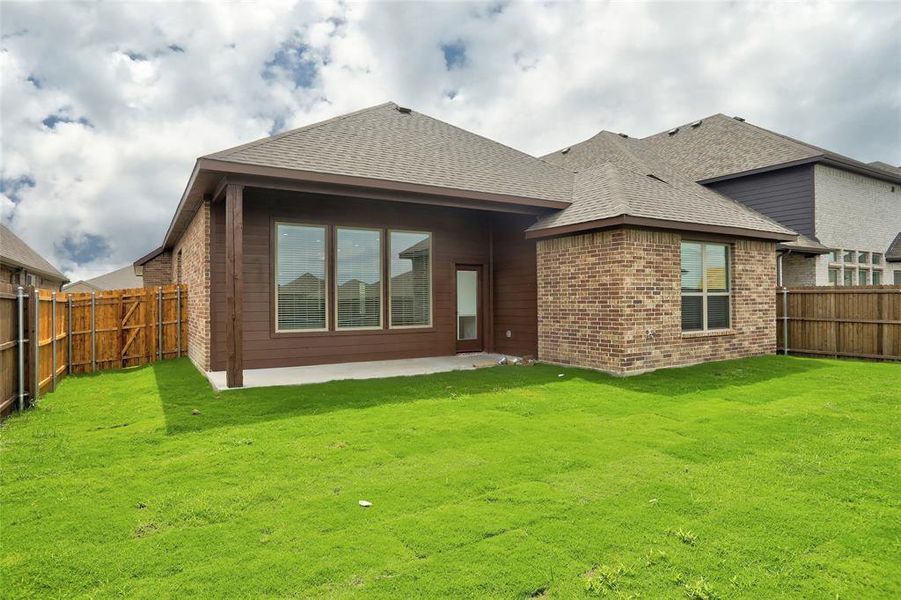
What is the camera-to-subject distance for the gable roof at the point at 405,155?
27.2 ft

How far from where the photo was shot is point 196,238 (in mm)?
10547

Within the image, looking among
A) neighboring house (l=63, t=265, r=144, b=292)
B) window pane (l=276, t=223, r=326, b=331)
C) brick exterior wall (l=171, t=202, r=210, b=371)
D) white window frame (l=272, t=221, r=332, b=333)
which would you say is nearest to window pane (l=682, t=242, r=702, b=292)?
white window frame (l=272, t=221, r=332, b=333)

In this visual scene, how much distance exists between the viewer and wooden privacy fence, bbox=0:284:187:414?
6277 mm

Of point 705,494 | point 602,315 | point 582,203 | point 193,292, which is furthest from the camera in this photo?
point 193,292

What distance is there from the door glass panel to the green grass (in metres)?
4.94

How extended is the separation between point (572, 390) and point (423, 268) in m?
4.80

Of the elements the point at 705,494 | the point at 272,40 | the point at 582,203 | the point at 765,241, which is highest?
the point at 272,40

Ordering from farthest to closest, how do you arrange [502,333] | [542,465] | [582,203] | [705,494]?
[502,333]
[582,203]
[542,465]
[705,494]

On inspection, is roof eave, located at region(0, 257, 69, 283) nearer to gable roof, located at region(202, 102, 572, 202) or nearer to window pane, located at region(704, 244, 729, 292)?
gable roof, located at region(202, 102, 572, 202)

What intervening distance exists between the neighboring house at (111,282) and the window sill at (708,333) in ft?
156

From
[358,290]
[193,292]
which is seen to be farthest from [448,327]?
[193,292]

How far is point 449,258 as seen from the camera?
11422 millimetres

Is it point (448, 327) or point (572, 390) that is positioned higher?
point (448, 327)

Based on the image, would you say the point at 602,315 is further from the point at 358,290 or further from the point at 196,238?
the point at 196,238
